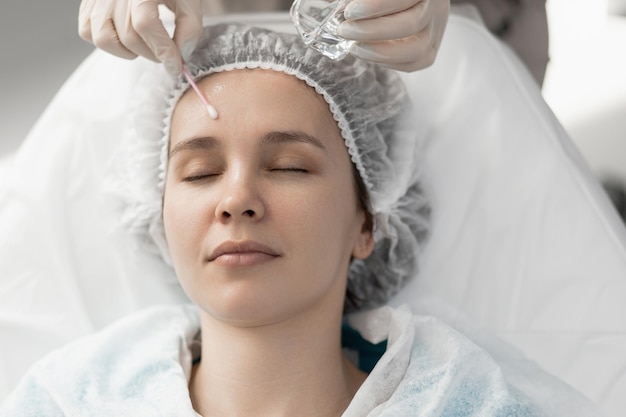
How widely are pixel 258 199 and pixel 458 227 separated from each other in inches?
21.9

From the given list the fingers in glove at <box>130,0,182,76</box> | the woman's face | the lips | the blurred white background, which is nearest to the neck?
the woman's face

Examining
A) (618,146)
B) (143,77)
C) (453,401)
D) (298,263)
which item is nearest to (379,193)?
(298,263)

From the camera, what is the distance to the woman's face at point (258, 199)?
4.42 ft

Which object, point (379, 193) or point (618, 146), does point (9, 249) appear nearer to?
point (379, 193)

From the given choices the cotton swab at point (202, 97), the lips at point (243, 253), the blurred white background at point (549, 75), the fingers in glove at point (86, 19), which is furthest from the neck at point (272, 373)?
the blurred white background at point (549, 75)

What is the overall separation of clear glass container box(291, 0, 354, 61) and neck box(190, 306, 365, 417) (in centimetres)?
46

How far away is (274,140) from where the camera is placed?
140 centimetres

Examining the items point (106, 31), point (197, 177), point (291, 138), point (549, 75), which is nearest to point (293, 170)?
point (291, 138)

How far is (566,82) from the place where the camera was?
2.85 meters

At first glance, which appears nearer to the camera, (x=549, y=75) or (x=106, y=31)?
(x=106, y=31)

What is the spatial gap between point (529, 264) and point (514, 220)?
10cm

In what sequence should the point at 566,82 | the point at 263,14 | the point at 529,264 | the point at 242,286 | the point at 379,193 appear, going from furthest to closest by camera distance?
the point at 566,82
the point at 263,14
the point at 529,264
the point at 379,193
the point at 242,286

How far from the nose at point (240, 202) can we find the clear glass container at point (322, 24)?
0.25 m

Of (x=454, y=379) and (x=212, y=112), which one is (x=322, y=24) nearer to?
(x=212, y=112)
